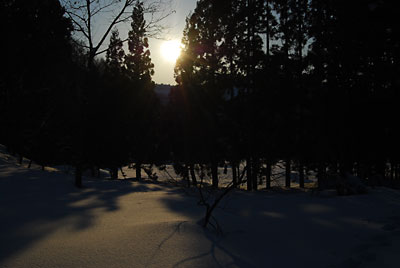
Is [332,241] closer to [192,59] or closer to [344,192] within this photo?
[344,192]

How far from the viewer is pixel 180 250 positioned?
345 cm

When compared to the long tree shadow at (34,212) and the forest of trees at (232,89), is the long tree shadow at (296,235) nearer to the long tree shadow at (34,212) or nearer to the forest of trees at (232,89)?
the long tree shadow at (34,212)

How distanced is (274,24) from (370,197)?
1318 centimetres

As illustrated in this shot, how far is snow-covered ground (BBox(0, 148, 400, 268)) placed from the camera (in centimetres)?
322

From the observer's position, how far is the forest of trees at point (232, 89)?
40.1ft

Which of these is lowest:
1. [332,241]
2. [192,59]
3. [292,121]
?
[332,241]

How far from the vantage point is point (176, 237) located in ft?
12.8

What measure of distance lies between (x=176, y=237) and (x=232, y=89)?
1560cm

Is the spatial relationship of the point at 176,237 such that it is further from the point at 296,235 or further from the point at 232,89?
the point at 232,89

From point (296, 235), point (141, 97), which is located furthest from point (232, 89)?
point (296, 235)

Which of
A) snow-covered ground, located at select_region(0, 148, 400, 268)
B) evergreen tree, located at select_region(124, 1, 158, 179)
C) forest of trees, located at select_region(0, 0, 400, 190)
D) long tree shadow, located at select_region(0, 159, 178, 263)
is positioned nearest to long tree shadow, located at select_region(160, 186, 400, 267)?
snow-covered ground, located at select_region(0, 148, 400, 268)

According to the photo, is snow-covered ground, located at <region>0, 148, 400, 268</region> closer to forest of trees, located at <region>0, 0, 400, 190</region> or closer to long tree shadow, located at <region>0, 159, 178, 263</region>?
long tree shadow, located at <region>0, 159, 178, 263</region>

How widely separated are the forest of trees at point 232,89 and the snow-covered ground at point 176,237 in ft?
14.5

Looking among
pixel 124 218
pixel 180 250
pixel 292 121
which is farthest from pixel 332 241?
pixel 292 121
